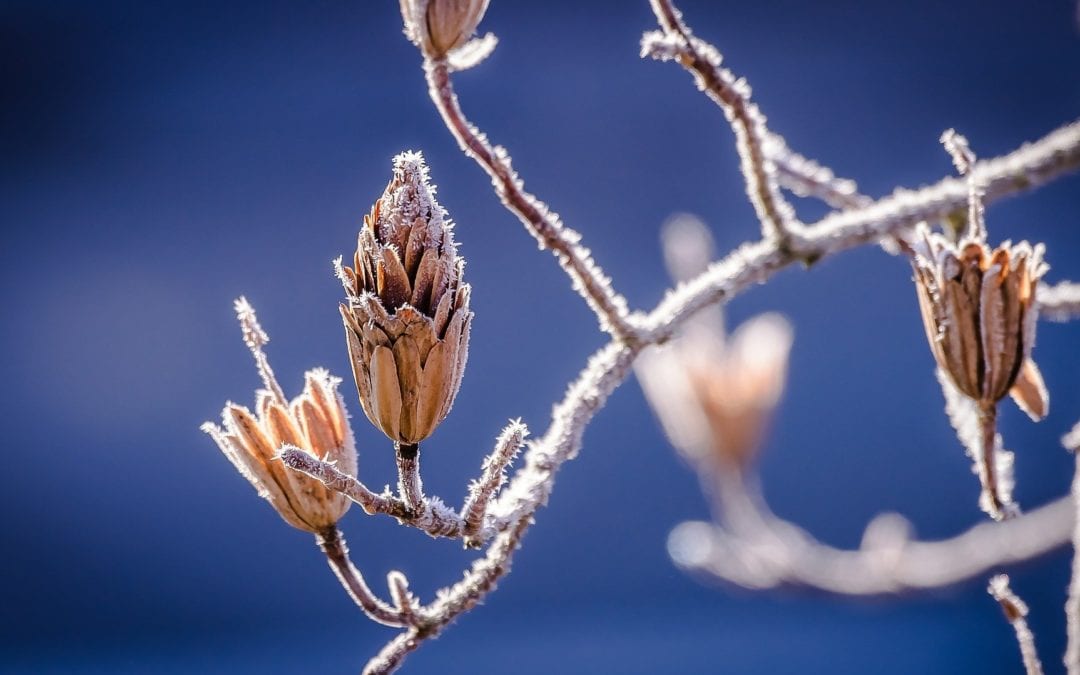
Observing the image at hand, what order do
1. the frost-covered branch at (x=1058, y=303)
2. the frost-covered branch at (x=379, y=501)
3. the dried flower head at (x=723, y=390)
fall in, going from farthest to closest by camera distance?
the dried flower head at (x=723, y=390) → the frost-covered branch at (x=1058, y=303) → the frost-covered branch at (x=379, y=501)

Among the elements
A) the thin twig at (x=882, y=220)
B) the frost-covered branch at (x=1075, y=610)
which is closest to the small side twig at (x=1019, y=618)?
the frost-covered branch at (x=1075, y=610)

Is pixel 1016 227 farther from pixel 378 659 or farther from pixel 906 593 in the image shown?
pixel 378 659

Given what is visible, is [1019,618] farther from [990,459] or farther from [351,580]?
[351,580]

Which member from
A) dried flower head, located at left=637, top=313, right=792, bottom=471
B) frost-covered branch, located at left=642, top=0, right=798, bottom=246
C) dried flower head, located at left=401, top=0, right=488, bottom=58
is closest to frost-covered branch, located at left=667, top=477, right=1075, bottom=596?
dried flower head, located at left=637, top=313, right=792, bottom=471

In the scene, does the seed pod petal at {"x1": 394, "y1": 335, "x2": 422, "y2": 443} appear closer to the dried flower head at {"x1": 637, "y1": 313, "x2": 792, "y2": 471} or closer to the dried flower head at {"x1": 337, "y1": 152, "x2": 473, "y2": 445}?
the dried flower head at {"x1": 337, "y1": 152, "x2": 473, "y2": 445}

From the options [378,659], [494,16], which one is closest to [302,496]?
[378,659]

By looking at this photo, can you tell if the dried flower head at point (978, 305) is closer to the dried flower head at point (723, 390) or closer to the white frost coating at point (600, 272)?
the white frost coating at point (600, 272)
